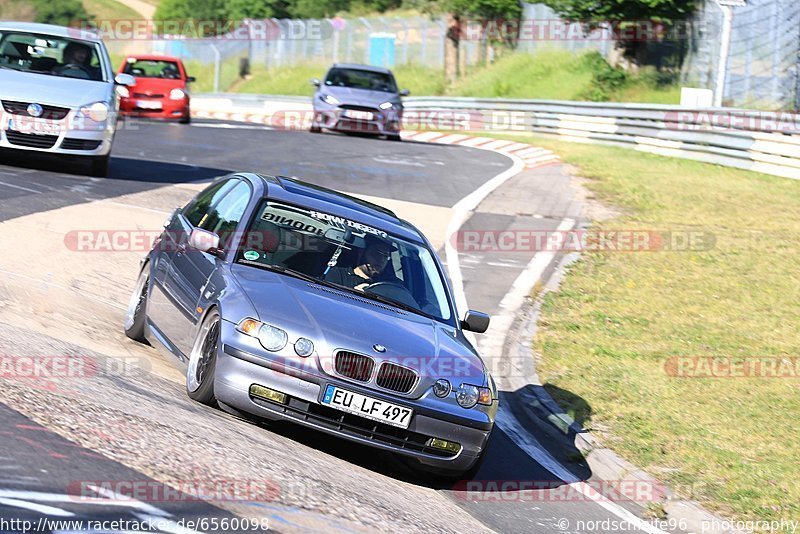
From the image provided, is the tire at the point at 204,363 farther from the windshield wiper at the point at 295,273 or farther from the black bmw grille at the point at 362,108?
the black bmw grille at the point at 362,108

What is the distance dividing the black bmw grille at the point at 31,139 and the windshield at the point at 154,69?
1561 cm

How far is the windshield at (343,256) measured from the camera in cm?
819

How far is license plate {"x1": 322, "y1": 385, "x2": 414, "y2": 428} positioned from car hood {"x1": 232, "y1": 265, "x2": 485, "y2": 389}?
17 centimetres

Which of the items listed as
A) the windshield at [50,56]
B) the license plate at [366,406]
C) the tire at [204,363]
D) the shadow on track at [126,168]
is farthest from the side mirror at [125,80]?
the license plate at [366,406]

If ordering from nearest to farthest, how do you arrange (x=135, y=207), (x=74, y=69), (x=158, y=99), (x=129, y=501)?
(x=129, y=501)
(x=135, y=207)
(x=74, y=69)
(x=158, y=99)

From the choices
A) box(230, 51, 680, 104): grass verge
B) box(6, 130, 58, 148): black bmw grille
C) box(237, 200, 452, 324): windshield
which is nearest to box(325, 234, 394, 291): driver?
box(237, 200, 452, 324): windshield

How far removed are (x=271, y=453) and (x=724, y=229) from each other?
13.2 metres

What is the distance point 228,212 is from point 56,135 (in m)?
7.98

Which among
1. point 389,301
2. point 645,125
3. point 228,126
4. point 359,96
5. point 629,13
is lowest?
point 228,126

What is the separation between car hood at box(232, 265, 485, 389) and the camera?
23.6 feet

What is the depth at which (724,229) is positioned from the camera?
18688 millimetres

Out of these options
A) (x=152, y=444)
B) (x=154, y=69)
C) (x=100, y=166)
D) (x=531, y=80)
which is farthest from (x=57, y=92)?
(x=531, y=80)

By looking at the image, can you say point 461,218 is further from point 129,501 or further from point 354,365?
point 129,501

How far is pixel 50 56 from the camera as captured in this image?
1672cm
